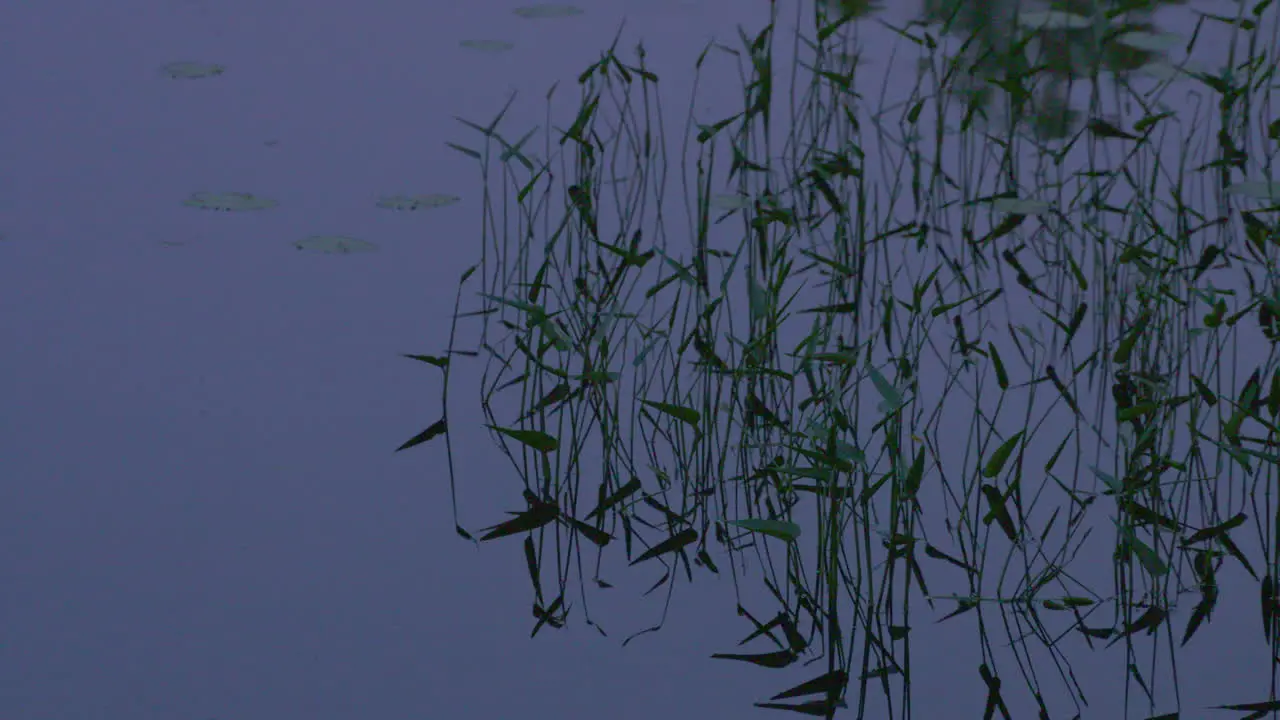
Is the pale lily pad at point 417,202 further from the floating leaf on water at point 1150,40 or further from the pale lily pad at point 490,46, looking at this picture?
the floating leaf on water at point 1150,40

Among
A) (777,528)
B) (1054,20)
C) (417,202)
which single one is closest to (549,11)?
(417,202)

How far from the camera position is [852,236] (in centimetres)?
187

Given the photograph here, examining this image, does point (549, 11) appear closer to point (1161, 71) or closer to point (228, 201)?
point (228, 201)

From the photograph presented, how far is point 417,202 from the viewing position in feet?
6.94

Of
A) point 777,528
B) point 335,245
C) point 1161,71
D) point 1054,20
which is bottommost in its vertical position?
point 777,528

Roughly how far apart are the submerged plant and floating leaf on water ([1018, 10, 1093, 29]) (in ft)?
0.66

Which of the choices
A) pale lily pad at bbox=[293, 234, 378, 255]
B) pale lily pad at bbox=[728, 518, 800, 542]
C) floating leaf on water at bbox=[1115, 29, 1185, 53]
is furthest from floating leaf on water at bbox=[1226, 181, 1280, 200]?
pale lily pad at bbox=[293, 234, 378, 255]

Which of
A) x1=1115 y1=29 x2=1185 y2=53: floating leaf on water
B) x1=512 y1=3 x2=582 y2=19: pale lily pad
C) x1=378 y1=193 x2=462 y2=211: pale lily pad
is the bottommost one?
x1=378 y1=193 x2=462 y2=211: pale lily pad

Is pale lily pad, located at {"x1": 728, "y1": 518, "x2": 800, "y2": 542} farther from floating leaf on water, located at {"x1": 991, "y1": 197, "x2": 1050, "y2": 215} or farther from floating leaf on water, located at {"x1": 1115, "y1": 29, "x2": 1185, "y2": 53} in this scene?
floating leaf on water, located at {"x1": 1115, "y1": 29, "x2": 1185, "y2": 53}

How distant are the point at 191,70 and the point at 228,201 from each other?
Answer: 42cm

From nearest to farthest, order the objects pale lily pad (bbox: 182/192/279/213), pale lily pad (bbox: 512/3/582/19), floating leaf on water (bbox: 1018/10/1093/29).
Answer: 1. pale lily pad (bbox: 182/192/279/213)
2. floating leaf on water (bbox: 1018/10/1093/29)
3. pale lily pad (bbox: 512/3/582/19)

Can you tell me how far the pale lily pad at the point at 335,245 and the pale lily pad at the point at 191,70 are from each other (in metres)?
0.54

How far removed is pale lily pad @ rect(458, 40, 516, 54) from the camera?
2377 mm

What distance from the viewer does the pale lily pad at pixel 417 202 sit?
82.8 inches
